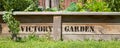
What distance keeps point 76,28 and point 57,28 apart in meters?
0.42

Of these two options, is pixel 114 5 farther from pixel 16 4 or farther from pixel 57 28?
pixel 16 4

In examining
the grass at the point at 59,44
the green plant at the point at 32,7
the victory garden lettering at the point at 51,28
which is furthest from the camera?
the green plant at the point at 32,7

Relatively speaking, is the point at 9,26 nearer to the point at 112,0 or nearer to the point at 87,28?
the point at 87,28

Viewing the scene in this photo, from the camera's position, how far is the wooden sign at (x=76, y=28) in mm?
8164

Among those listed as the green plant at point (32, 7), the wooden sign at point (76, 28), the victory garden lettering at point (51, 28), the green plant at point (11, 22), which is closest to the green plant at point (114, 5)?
the wooden sign at point (76, 28)

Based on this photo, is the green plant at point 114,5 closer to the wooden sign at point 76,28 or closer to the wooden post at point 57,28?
the wooden sign at point 76,28

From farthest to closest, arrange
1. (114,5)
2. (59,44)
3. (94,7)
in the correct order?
(114,5), (94,7), (59,44)

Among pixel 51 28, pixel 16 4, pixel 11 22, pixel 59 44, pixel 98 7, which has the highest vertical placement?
pixel 16 4

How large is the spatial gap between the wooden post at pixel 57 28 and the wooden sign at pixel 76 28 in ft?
0.32

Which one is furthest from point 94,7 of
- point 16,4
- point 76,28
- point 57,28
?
point 16,4

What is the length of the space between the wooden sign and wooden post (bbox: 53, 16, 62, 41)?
0.10 m

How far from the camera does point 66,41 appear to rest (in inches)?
316

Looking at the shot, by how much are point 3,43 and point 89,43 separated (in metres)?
1.75

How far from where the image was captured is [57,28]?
814 centimetres
